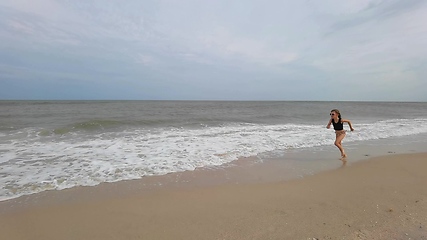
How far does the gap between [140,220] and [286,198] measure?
2.45 meters

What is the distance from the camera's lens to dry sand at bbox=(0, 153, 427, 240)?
309 cm

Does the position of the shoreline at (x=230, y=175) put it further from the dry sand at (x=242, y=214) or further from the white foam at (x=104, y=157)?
the white foam at (x=104, y=157)

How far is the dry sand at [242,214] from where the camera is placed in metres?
3.09

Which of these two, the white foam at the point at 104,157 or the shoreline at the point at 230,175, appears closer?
the shoreline at the point at 230,175

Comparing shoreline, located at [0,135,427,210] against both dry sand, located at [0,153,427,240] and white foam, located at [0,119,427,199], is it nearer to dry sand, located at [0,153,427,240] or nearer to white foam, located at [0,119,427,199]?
dry sand, located at [0,153,427,240]

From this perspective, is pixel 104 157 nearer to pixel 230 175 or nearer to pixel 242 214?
pixel 230 175

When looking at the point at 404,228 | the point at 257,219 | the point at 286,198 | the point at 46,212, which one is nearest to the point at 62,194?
the point at 46,212

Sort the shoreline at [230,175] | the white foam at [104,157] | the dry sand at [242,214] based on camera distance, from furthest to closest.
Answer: the white foam at [104,157] < the shoreline at [230,175] < the dry sand at [242,214]

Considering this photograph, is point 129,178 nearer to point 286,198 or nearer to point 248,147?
point 286,198

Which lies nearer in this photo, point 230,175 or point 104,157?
point 230,175

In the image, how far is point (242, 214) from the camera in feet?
11.8

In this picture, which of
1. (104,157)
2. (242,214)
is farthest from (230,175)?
(104,157)

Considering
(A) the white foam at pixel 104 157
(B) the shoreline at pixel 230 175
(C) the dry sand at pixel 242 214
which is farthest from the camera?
(A) the white foam at pixel 104 157

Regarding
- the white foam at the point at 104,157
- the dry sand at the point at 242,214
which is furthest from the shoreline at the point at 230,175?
the white foam at the point at 104,157
